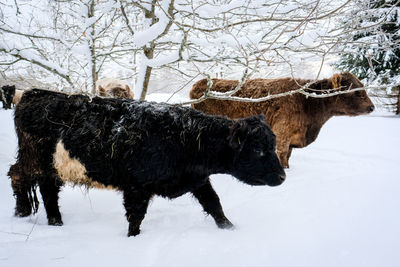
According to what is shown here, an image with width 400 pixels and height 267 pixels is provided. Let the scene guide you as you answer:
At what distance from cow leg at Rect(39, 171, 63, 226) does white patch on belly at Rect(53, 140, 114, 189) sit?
176 millimetres

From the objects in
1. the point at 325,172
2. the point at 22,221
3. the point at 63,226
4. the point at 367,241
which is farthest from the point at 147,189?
the point at 325,172

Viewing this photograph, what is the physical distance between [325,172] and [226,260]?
3417mm

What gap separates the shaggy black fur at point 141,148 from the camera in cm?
269

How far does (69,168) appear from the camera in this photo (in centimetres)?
283

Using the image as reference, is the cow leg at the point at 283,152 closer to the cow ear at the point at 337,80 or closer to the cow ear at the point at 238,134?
the cow ear at the point at 337,80

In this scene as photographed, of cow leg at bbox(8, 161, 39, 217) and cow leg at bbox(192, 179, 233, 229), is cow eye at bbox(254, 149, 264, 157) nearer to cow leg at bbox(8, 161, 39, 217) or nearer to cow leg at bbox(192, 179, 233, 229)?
cow leg at bbox(192, 179, 233, 229)

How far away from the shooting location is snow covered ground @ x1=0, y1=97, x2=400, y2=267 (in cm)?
200

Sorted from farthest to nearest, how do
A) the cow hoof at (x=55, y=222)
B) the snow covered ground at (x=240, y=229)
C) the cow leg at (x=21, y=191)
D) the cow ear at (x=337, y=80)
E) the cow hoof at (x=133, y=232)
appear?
the cow ear at (x=337, y=80), the cow leg at (x=21, y=191), the cow hoof at (x=55, y=222), the cow hoof at (x=133, y=232), the snow covered ground at (x=240, y=229)

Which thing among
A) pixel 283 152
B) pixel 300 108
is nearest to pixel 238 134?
pixel 283 152

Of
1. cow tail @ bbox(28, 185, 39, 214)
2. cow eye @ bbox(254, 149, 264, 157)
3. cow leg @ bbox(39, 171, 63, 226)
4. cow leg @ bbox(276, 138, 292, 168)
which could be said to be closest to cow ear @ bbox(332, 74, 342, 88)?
cow leg @ bbox(276, 138, 292, 168)

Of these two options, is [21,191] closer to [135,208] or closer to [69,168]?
[69,168]

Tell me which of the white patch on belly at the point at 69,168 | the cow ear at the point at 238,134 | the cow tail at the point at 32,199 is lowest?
the cow tail at the point at 32,199

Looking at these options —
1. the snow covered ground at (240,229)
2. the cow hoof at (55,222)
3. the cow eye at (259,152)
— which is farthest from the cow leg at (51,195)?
the cow eye at (259,152)

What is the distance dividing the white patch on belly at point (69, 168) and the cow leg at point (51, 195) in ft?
0.58
